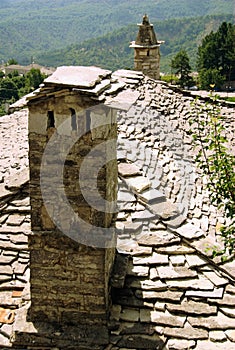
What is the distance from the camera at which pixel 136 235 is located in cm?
902

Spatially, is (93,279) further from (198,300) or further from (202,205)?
(202,205)

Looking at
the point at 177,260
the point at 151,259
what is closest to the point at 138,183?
the point at 151,259

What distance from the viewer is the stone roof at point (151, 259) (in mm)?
7543

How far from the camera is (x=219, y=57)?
1674 inches

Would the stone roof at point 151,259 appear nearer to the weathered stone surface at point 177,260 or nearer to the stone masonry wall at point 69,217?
the weathered stone surface at point 177,260

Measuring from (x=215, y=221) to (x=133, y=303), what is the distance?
2834 millimetres

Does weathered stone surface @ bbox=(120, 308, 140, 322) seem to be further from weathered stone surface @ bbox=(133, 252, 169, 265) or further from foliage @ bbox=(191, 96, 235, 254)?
foliage @ bbox=(191, 96, 235, 254)

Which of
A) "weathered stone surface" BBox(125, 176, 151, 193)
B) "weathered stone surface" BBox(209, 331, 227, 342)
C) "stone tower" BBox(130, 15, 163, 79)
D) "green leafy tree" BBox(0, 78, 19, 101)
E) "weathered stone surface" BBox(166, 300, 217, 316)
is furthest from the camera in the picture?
"green leafy tree" BBox(0, 78, 19, 101)

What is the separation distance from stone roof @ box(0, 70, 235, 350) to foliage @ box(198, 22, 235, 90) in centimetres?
2927

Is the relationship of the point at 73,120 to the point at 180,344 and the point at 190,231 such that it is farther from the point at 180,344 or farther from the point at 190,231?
the point at 180,344

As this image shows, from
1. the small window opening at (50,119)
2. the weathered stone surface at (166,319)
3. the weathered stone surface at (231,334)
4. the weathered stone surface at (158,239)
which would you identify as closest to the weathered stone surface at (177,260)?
the weathered stone surface at (158,239)

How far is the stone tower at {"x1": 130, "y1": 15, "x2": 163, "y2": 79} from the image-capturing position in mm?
19391

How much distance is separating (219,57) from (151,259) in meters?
36.7

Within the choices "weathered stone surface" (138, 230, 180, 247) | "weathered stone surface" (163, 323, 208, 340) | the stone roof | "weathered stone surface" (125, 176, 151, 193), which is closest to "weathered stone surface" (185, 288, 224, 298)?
the stone roof
